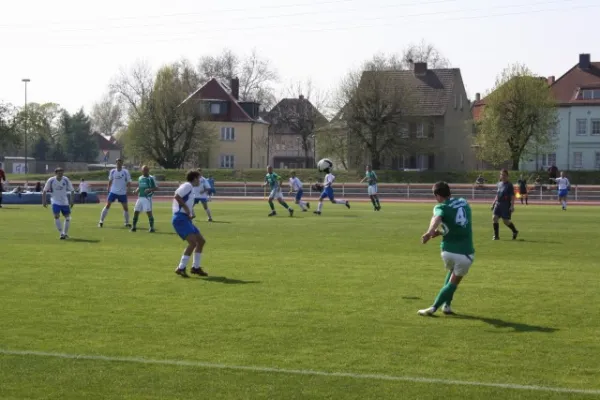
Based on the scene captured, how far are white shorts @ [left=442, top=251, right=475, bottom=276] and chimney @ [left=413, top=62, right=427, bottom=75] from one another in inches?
3074

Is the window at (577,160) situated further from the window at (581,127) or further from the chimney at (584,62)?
the chimney at (584,62)

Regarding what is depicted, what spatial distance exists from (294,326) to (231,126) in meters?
88.1

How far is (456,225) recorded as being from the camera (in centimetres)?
1125

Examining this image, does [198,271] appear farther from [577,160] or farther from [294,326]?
[577,160]

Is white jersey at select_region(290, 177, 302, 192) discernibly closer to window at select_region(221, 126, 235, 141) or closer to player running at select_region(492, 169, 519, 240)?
player running at select_region(492, 169, 519, 240)

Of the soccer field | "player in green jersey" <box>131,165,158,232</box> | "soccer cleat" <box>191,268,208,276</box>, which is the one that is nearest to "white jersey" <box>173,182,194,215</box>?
"soccer cleat" <box>191,268,208,276</box>

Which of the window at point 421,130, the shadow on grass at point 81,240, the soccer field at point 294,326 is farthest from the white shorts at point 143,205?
the window at point 421,130

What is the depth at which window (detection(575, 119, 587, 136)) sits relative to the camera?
8431 centimetres

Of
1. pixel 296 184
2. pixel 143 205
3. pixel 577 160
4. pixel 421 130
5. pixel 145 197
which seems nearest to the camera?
pixel 143 205

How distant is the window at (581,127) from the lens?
3319 inches

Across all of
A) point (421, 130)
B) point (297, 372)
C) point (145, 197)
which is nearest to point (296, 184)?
point (145, 197)

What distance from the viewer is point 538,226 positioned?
29703mm

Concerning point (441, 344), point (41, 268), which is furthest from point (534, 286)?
point (41, 268)

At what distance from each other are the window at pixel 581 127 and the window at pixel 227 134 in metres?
35.7
